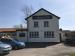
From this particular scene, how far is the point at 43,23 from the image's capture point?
43.8 metres

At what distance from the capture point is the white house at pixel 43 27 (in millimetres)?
43406

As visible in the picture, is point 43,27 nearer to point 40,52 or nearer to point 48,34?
point 48,34

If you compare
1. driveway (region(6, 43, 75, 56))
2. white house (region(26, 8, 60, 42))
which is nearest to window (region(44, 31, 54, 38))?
white house (region(26, 8, 60, 42))

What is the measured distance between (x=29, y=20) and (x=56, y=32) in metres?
6.92

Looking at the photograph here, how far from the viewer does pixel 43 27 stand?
43.8 metres

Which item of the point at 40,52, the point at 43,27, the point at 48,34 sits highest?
the point at 43,27

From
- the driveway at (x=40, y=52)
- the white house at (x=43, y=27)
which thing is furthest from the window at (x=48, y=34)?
the driveway at (x=40, y=52)

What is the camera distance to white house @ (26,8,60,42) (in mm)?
43406

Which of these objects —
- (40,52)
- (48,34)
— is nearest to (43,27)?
(48,34)

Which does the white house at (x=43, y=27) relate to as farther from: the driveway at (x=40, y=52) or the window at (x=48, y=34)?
the driveway at (x=40, y=52)

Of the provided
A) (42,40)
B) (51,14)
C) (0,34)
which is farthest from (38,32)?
(0,34)

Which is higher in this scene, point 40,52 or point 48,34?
point 48,34

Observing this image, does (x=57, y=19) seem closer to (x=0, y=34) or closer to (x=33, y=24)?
(x=33, y=24)

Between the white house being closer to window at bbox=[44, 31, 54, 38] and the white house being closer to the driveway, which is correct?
window at bbox=[44, 31, 54, 38]
